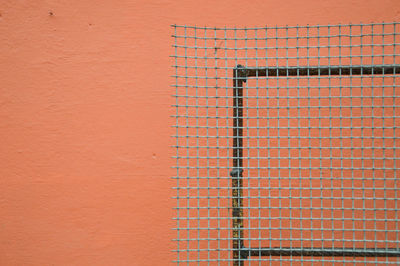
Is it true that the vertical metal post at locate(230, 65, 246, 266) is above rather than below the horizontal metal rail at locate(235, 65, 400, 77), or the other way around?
below

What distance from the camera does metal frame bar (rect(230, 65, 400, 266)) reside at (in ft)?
2.66

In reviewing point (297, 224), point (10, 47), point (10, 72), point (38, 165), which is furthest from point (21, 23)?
point (297, 224)

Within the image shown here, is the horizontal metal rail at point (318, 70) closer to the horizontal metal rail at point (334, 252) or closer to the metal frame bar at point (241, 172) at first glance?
the metal frame bar at point (241, 172)

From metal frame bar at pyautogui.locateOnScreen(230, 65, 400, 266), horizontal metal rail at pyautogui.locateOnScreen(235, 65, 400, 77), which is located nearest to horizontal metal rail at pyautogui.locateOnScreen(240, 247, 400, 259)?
metal frame bar at pyautogui.locateOnScreen(230, 65, 400, 266)

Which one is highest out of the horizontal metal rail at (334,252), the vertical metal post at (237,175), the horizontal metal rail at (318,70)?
the horizontal metal rail at (318,70)

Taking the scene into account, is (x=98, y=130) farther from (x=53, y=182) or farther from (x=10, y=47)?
(x=10, y=47)

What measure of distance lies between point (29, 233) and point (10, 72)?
2.34 ft

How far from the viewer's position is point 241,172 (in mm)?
844

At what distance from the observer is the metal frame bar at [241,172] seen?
810 millimetres

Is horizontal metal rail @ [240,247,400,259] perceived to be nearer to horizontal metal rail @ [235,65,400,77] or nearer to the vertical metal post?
the vertical metal post

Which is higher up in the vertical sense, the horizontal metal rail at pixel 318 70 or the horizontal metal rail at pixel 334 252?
the horizontal metal rail at pixel 318 70

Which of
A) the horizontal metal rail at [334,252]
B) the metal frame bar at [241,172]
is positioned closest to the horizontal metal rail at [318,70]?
the metal frame bar at [241,172]

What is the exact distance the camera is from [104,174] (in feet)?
4.50

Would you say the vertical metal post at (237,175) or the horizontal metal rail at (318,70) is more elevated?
the horizontal metal rail at (318,70)
